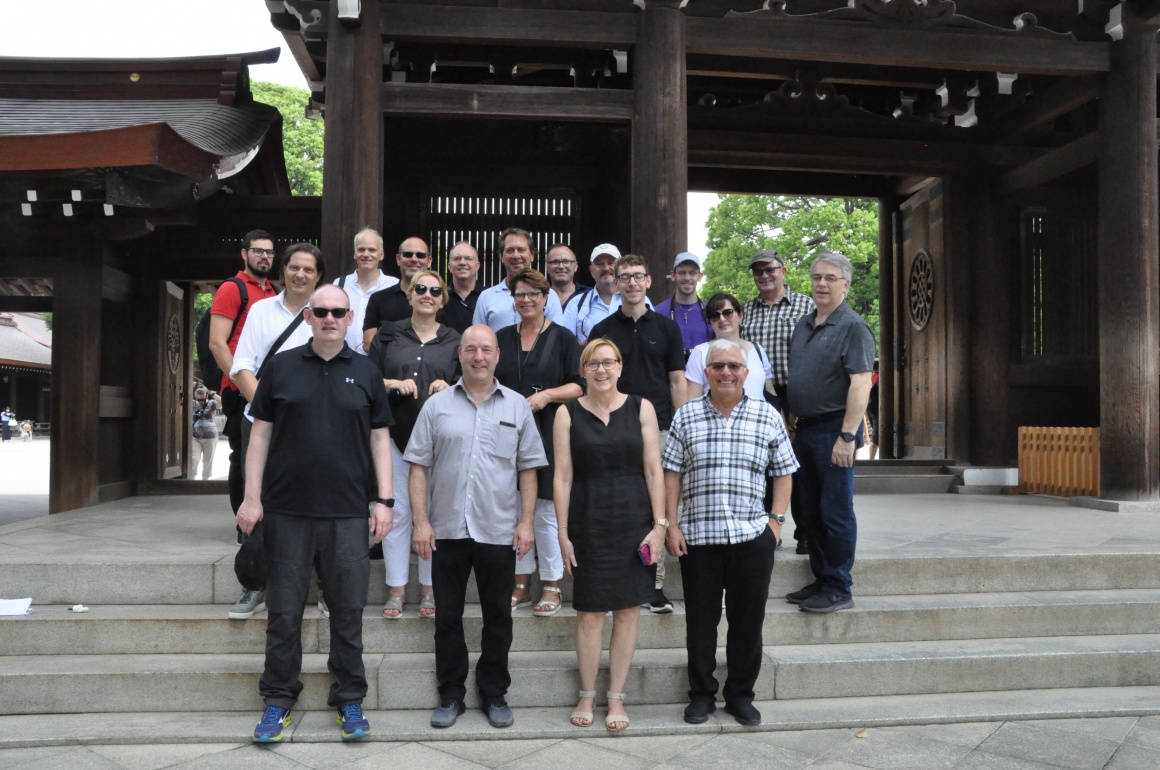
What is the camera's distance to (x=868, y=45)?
697 cm

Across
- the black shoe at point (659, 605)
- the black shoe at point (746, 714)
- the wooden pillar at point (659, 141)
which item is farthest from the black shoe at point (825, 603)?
the wooden pillar at point (659, 141)

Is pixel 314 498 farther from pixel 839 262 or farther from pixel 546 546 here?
pixel 839 262

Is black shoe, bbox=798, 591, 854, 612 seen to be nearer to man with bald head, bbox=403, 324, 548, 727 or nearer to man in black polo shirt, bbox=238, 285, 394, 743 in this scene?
man with bald head, bbox=403, 324, 548, 727

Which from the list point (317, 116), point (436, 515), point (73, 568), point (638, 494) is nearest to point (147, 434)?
point (317, 116)

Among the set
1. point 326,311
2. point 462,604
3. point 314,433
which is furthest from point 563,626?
point 326,311

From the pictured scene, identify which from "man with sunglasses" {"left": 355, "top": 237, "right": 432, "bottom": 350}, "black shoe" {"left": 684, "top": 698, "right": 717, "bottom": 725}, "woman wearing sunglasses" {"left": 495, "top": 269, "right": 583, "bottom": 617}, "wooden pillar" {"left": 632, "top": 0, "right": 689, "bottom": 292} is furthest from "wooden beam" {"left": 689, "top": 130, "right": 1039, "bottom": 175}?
"black shoe" {"left": 684, "top": 698, "right": 717, "bottom": 725}

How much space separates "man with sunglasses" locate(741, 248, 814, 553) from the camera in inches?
201

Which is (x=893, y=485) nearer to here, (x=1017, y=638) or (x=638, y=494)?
(x=1017, y=638)

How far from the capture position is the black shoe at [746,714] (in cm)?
403

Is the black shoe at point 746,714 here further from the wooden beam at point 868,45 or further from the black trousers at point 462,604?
the wooden beam at point 868,45

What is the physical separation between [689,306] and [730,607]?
1837mm

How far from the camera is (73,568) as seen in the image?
4.85 metres

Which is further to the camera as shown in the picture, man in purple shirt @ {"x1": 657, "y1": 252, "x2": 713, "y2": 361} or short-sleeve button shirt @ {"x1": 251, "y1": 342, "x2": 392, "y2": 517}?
man in purple shirt @ {"x1": 657, "y1": 252, "x2": 713, "y2": 361}

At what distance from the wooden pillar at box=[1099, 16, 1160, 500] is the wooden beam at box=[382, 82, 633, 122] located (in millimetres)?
4020
